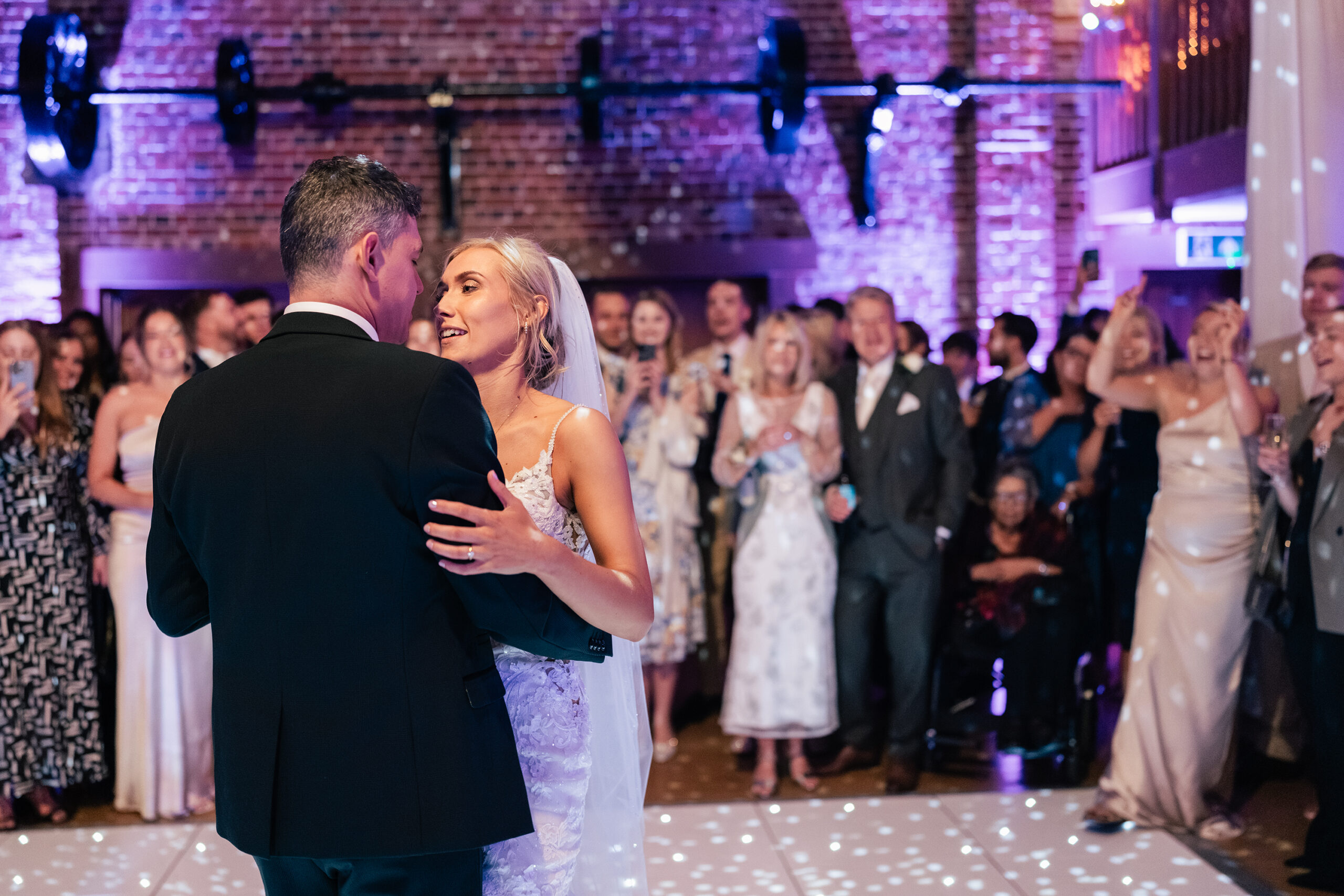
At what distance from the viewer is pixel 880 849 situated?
349cm

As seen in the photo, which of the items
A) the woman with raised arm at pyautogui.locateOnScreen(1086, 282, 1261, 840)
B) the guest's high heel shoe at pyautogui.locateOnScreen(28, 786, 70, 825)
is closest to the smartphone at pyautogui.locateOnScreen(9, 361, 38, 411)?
the guest's high heel shoe at pyautogui.locateOnScreen(28, 786, 70, 825)

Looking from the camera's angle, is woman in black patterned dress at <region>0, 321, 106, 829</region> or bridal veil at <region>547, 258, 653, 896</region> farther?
woman in black patterned dress at <region>0, 321, 106, 829</region>

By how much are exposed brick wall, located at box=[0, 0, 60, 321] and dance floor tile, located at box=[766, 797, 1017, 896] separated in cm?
480

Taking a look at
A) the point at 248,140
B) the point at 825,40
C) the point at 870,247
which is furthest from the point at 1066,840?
the point at 248,140

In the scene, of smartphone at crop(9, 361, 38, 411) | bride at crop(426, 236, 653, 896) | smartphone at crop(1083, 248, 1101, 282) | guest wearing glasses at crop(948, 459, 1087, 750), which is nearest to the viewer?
bride at crop(426, 236, 653, 896)

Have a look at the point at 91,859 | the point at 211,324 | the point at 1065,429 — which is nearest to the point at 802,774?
the point at 1065,429

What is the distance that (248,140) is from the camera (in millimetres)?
6258

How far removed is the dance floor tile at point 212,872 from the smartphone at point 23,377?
146 cm

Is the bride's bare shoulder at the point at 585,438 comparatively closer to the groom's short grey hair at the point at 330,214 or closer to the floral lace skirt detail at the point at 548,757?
the floral lace skirt detail at the point at 548,757

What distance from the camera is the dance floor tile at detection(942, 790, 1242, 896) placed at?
125 inches

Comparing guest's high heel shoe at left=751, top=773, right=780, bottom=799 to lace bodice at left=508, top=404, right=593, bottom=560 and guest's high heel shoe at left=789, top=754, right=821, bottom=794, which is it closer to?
guest's high heel shoe at left=789, top=754, right=821, bottom=794

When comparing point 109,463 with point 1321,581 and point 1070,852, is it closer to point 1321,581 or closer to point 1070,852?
point 1070,852

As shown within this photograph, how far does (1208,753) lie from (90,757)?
351cm

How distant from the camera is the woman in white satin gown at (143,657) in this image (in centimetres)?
391
